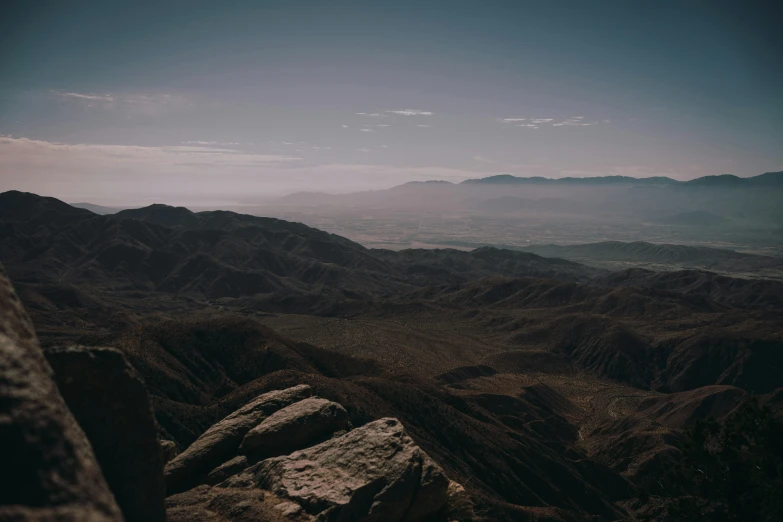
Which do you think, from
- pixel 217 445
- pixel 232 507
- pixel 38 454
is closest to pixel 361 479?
pixel 232 507

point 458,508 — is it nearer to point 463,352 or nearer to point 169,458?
point 169,458

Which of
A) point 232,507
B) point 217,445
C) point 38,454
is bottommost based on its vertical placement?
point 232,507

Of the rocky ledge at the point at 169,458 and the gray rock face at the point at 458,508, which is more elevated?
the rocky ledge at the point at 169,458

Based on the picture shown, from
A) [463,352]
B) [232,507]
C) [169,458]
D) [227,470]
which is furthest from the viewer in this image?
[463,352]

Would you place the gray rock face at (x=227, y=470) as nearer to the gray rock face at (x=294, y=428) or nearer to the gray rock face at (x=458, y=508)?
the gray rock face at (x=294, y=428)

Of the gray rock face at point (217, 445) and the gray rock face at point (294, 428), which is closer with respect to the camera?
the gray rock face at point (217, 445)

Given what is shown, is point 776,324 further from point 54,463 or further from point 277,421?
point 54,463

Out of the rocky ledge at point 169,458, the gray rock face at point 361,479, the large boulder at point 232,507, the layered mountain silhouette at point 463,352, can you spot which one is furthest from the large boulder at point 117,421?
the gray rock face at point 361,479

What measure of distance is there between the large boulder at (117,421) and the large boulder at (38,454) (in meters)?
3.49

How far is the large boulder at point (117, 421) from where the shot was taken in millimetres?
11695

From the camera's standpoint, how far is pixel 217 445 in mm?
20594

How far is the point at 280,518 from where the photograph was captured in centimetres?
1614

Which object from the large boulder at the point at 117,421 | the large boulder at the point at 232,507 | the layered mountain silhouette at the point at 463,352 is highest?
the large boulder at the point at 117,421

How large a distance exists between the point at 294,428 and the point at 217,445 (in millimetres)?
3201
